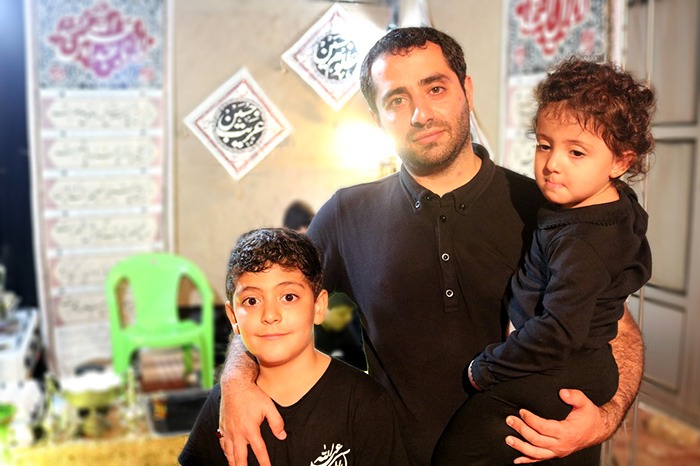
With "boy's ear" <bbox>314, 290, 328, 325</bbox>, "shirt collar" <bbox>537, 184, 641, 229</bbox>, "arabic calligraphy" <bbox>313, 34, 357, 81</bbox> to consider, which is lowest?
"boy's ear" <bbox>314, 290, 328, 325</bbox>

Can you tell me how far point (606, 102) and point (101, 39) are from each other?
3.71 meters

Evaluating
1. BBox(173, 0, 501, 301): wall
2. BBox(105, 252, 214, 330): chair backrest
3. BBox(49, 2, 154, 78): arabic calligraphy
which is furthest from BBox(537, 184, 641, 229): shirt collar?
BBox(49, 2, 154, 78): arabic calligraphy

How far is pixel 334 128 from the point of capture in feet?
12.1

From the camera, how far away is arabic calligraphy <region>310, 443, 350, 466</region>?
46.3 inches

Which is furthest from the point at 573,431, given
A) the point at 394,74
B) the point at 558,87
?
the point at 394,74

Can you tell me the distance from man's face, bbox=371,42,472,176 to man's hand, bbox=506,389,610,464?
1.55ft

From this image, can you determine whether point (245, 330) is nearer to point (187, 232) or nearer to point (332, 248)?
point (332, 248)

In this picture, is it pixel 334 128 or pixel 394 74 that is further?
pixel 334 128

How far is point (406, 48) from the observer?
1273 millimetres

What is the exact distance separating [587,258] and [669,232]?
288 cm

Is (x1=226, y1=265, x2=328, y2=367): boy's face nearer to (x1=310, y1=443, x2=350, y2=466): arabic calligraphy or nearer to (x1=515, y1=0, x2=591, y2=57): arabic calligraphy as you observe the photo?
(x1=310, y1=443, x2=350, y2=466): arabic calligraphy

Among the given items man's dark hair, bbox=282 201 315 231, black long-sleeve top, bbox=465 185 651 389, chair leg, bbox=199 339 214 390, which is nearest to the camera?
black long-sleeve top, bbox=465 185 651 389

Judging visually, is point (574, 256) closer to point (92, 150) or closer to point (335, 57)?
point (335, 57)

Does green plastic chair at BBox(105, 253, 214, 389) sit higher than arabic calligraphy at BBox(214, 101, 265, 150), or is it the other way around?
arabic calligraphy at BBox(214, 101, 265, 150)
